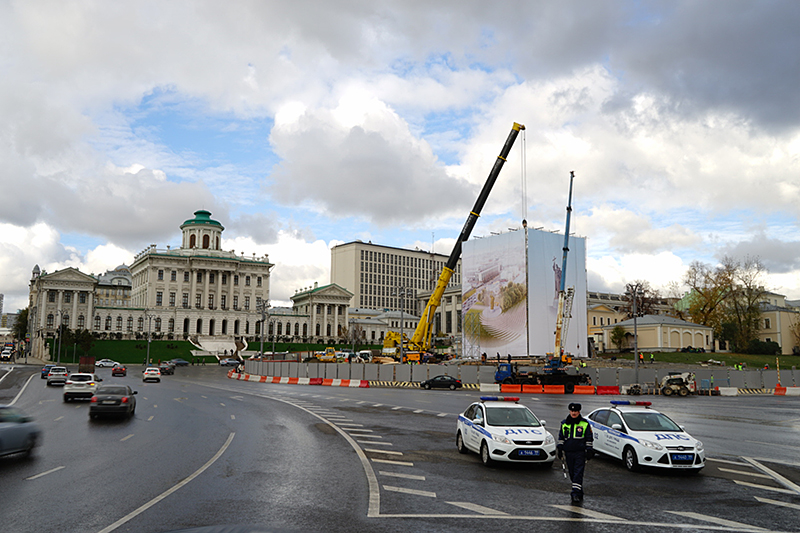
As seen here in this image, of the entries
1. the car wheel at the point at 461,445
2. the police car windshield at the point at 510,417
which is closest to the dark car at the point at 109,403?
the car wheel at the point at 461,445

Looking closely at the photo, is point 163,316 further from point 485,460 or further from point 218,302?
point 485,460

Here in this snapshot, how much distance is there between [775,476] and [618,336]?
86.8 m

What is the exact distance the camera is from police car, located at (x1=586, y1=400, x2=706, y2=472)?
14383 millimetres

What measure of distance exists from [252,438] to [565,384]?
33331 millimetres

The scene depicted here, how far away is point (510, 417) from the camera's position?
1614cm

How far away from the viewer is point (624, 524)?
1001 centimetres

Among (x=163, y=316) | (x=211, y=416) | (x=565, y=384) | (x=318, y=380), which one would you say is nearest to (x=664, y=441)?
(x=211, y=416)

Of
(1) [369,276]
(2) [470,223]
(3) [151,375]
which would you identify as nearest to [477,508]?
(3) [151,375]

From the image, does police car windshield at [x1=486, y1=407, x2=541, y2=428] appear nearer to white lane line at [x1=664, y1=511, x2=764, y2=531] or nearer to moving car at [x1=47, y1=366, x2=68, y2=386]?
white lane line at [x1=664, y1=511, x2=764, y2=531]

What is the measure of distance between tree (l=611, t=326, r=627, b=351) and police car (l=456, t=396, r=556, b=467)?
283 ft

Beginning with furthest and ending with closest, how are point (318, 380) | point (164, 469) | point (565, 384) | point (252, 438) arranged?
point (318, 380) < point (565, 384) < point (252, 438) < point (164, 469)

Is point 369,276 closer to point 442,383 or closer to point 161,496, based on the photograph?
point 442,383

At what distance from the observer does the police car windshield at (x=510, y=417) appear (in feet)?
52.0

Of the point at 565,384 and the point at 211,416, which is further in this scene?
the point at 565,384
